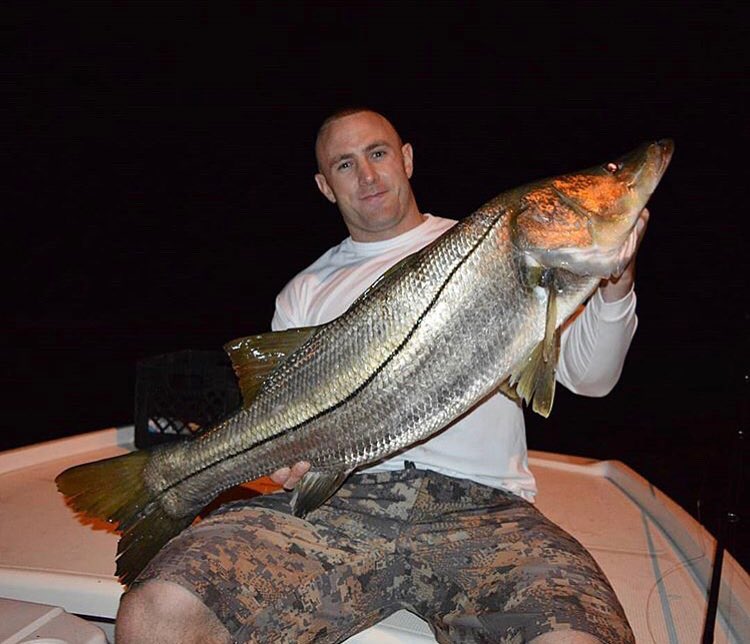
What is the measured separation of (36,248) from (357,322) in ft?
143

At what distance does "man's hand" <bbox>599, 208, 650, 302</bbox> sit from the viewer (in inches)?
98.7

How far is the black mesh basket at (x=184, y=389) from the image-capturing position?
4492 millimetres

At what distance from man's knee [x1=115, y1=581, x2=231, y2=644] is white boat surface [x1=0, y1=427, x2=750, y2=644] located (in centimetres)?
62

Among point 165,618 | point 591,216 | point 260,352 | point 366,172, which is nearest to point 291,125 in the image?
point 366,172

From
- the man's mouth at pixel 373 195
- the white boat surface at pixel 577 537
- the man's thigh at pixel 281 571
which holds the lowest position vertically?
the white boat surface at pixel 577 537

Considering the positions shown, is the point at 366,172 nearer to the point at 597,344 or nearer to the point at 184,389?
Result: the point at 597,344

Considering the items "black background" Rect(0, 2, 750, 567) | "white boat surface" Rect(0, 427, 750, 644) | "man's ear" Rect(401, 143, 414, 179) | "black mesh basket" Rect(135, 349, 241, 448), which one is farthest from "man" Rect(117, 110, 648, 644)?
"black background" Rect(0, 2, 750, 567)

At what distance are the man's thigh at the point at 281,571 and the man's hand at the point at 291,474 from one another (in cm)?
18

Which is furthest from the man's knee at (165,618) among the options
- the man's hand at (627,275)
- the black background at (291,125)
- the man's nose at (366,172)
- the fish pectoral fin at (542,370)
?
the black background at (291,125)

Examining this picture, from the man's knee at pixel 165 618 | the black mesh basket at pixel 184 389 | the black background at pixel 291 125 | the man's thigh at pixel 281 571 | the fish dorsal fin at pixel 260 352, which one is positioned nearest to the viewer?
the man's knee at pixel 165 618

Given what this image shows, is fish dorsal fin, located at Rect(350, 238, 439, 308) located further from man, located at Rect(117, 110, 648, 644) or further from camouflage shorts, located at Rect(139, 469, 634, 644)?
camouflage shorts, located at Rect(139, 469, 634, 644)

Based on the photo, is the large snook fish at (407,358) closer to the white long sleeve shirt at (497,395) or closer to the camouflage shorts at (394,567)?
the camouflage shorts at (394,567)

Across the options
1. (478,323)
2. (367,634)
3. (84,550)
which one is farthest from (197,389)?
(478,323)

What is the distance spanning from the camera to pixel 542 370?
257 cm
